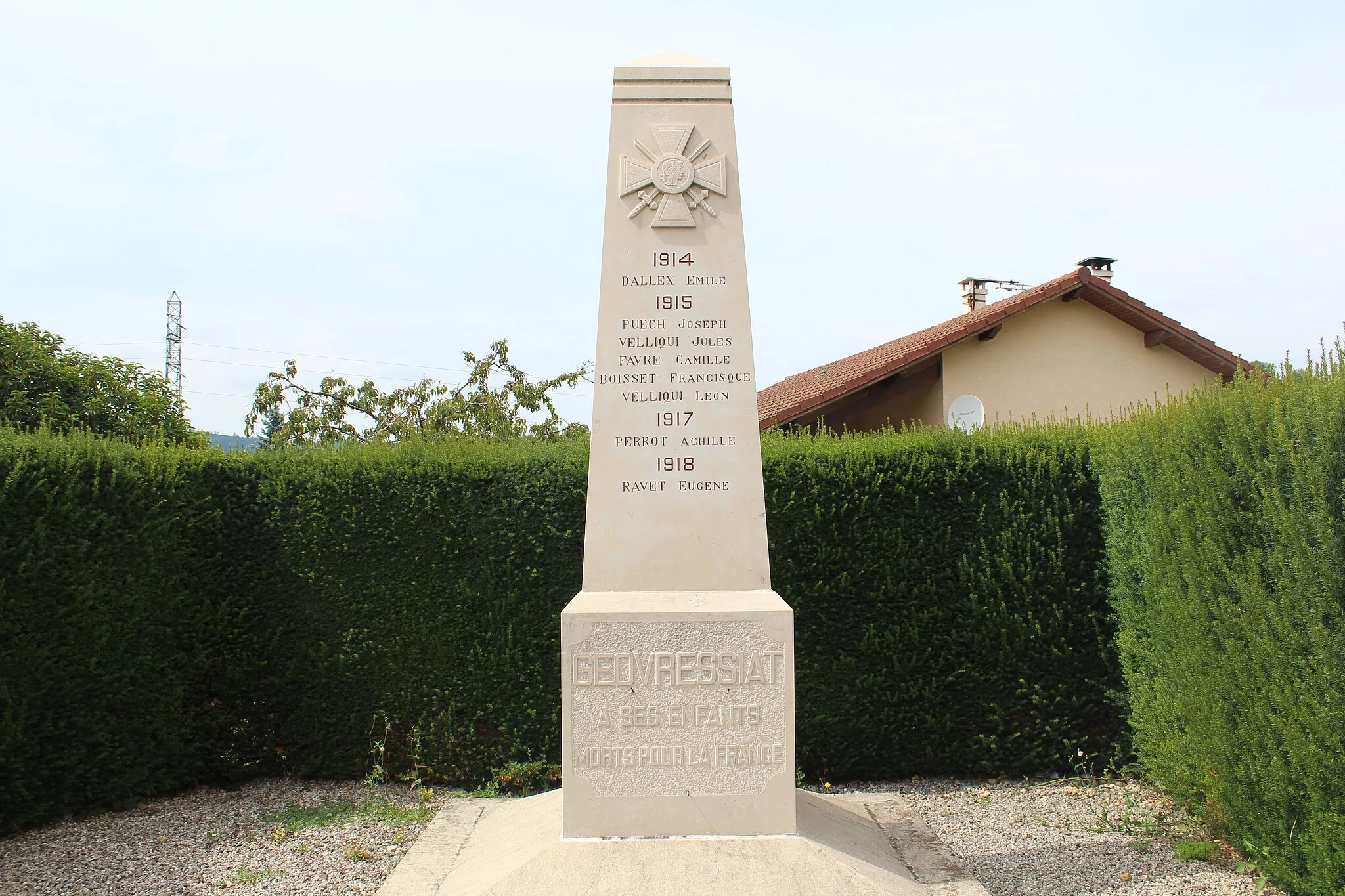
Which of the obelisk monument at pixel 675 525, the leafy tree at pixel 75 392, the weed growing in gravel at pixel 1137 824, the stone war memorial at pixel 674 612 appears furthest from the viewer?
the leafy tree at pixel 75 392

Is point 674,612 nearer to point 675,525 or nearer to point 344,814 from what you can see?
point 675,525

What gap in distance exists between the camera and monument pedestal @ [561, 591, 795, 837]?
177 inches

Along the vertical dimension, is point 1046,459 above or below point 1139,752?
above

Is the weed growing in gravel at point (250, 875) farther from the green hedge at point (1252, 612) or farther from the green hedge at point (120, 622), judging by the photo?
the green hedge at point (1252, 612)

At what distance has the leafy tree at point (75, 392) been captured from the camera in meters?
9.00

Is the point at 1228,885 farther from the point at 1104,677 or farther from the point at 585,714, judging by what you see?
the point at 585,714

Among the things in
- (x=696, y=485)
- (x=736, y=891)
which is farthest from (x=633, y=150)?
(x=736, y=891)

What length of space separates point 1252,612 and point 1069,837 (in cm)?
190

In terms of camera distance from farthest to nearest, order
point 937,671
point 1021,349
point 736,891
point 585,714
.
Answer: point 1021,349, point 937,671, point 585,714, point 736,891

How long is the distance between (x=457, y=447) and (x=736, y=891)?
4.35 m

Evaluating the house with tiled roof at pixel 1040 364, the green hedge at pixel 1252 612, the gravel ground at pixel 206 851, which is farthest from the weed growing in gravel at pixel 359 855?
the house with tiled roof at pixel 1040 364

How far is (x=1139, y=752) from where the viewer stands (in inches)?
265

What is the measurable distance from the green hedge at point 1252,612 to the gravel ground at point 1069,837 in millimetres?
278

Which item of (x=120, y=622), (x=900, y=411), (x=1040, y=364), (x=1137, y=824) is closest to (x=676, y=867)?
(x=1137, y=824)
